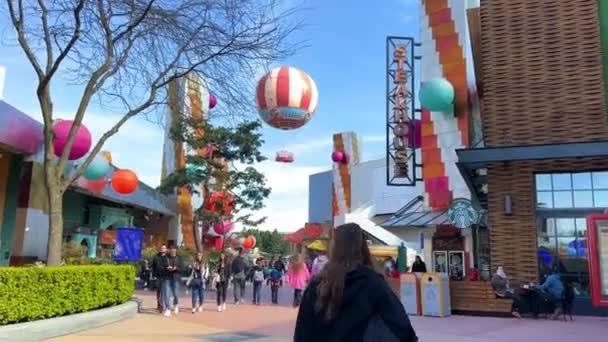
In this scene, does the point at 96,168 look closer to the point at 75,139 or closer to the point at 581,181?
the point at 75,139

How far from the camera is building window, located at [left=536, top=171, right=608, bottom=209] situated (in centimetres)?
1385

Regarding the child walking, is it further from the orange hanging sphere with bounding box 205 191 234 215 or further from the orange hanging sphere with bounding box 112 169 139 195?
the orange hanging sphere with bounding box 205 191 234 215

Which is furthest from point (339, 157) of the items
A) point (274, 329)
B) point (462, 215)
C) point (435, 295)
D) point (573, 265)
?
point (274, 329)

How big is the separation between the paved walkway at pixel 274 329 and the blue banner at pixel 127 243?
7130mm

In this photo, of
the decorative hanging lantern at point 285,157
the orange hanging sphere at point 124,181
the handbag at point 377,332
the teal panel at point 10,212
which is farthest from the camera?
the decorative hanging lantern at point 285,157

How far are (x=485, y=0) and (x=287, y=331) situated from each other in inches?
401

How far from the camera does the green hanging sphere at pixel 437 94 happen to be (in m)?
20.9

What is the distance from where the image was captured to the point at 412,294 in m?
13.7

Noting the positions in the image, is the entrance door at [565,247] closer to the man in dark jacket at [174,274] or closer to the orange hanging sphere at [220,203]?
the man in dark jacket at [174,274]

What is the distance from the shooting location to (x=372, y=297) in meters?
2.70

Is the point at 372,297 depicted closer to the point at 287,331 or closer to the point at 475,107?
the point at 287,331

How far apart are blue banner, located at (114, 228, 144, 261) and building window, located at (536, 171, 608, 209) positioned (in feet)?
44.9

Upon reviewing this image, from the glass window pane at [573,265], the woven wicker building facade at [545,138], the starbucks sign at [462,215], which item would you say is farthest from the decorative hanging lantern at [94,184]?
the glass window pane at [573,265]

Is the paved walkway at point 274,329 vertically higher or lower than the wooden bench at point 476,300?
lower
